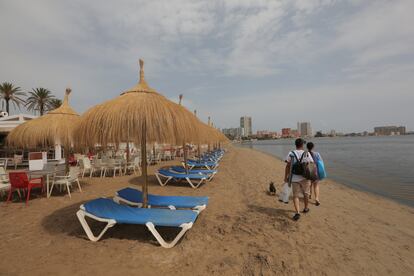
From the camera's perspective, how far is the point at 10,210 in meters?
5.75

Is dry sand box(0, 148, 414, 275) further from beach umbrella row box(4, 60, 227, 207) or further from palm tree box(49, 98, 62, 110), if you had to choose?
palm tree box(49, 98, 62, 110)

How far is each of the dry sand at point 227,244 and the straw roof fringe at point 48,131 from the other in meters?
1.86

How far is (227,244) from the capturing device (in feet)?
12.8

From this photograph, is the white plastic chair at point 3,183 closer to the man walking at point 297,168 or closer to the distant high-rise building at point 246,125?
the man walking at point 297,168

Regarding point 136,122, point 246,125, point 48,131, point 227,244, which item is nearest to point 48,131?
point 48,131

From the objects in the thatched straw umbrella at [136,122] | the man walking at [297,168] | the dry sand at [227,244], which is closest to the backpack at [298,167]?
the man walking at [297,168]

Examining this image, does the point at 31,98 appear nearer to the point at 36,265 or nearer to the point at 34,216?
the point at 34,216

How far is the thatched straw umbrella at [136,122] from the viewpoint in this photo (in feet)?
13.3

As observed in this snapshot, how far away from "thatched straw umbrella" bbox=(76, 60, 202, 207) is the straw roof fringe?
10.1 ft

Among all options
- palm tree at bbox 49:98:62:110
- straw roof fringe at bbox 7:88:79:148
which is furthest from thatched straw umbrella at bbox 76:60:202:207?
palm tree at bbox 49:98:62:110

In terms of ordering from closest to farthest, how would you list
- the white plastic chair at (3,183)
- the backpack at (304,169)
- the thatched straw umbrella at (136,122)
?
the thatched straw umbrella at (136,122) < the backpack at (304,169) < the white plastic chair at (3,183)

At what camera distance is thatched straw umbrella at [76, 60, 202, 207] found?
406 cm

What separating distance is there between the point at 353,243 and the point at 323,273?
1.35 m

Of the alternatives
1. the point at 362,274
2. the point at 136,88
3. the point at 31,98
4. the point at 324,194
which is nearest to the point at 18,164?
the point at 136,88
